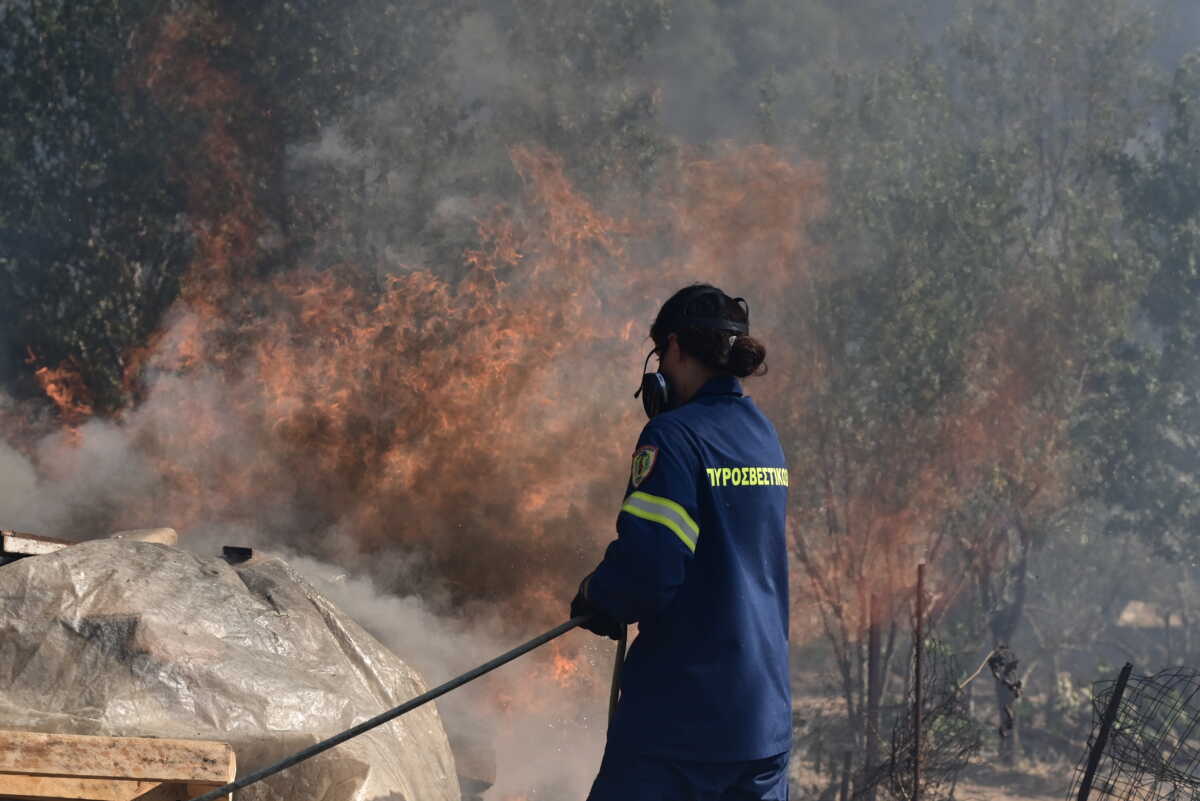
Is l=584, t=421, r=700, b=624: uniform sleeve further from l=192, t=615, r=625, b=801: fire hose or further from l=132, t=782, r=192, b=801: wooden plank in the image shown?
l=132, t=782, r=192, b=801: wooden plank

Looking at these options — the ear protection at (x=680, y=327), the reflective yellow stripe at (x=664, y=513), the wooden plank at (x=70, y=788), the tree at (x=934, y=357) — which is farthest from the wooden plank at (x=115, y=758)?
the tree at (x=934, y=357)

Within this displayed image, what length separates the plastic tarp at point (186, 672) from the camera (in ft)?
11.0

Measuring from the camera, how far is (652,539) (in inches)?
90.0

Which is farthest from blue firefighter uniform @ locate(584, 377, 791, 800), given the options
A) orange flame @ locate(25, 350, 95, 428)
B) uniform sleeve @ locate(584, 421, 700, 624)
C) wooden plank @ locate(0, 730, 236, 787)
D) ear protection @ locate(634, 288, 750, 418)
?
orange flame @ locate(25, 350, 95, 428)

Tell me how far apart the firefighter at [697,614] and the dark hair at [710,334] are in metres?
0.11

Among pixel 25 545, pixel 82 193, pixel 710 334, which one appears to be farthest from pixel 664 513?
pixel 82 193

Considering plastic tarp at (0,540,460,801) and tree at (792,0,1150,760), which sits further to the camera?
tree at (792,0,1150,760)

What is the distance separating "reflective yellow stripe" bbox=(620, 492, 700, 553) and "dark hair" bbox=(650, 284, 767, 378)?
453 mm

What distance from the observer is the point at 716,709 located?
2391mm

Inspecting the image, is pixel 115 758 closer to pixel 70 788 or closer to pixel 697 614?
pixel 70 788

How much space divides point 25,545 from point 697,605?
2.75 m

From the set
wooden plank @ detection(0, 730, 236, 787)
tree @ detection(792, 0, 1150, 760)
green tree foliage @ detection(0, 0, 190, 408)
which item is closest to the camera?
wooden plank @ detection(0, 730, 236, 787)

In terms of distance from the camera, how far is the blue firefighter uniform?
231 centimetres

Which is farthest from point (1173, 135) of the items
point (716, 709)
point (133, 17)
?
point (716, 709)
